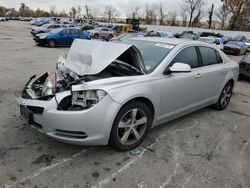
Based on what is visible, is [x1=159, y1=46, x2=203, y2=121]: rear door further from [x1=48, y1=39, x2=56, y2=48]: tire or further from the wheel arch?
[x1=48, y1=39, x2=56, y2=48]: tire

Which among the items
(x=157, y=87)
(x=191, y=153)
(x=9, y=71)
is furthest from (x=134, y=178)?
(x=9, y=71)

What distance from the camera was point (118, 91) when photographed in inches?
118

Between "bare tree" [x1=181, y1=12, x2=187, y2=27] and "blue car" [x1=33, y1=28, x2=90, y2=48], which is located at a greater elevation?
"bare tree" [x1=181, y1=12, x2=187, y2=27]

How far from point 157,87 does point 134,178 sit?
4.21 feet

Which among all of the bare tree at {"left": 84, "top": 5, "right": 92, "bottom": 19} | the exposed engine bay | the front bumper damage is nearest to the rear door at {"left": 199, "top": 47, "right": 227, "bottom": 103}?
the exposed engine bay

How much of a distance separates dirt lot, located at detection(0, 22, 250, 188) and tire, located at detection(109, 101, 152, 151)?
16 centimetres

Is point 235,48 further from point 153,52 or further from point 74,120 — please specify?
point 74,120

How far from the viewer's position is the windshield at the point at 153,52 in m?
3.64

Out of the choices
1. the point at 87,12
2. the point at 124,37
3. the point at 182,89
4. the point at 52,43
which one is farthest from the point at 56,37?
the point at 87,12

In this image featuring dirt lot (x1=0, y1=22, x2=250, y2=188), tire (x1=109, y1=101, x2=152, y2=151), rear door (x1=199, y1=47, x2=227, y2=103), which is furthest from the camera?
rear door (x1=199, y1=47, x2=227, y2=103)

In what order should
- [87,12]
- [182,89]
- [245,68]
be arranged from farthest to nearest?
[87,12] → [245,68] → [182,89]

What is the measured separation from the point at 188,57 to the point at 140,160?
6.46ft

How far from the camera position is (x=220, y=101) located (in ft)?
17.0

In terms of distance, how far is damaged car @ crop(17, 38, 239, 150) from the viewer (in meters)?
2.91
